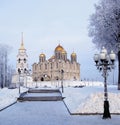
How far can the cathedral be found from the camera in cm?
10400

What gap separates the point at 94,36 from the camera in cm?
3428

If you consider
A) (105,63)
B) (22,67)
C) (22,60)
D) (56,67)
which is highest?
(22,60)

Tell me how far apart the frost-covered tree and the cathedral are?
69.1 m

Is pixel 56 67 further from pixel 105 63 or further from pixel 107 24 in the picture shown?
pixel 105 63

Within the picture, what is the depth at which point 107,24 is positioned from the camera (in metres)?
Answer: 31.5

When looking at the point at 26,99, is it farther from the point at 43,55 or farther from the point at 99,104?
the point at 43,55

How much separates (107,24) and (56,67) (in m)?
73.7

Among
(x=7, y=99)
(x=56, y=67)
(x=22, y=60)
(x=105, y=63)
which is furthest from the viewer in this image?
(x=56, y=67)

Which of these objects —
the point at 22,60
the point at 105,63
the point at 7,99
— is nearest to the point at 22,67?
the point at 22,60

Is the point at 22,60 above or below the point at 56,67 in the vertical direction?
above

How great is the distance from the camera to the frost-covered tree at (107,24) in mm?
30906

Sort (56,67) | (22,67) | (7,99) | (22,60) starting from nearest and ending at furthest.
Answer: (7,99)
(22,67)
(22,60)
(56,67)

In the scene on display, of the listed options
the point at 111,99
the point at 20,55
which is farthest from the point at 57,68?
the point at 111,99

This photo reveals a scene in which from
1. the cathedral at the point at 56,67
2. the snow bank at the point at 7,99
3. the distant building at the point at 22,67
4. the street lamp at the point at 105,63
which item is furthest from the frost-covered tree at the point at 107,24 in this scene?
the cathedral at the point at 56,67
